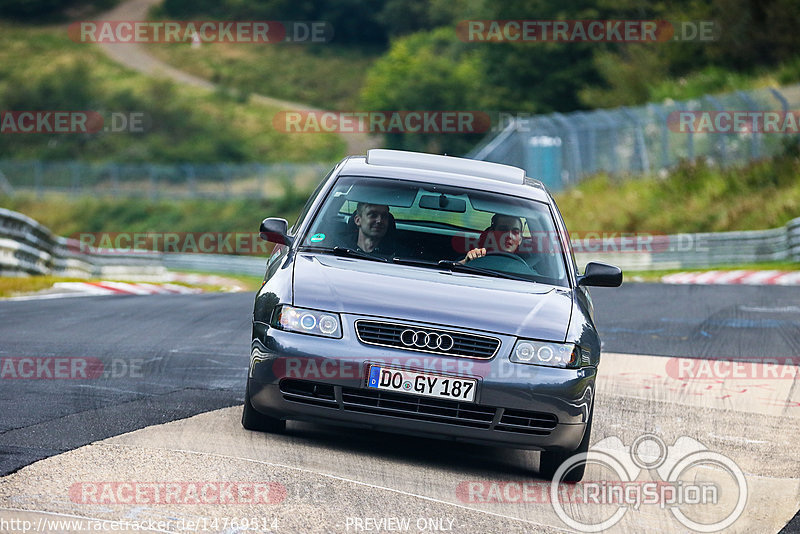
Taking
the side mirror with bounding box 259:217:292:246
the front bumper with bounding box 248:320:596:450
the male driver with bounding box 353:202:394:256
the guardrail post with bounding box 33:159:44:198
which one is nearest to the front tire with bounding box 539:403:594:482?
the front bumper with bounding box 248:320:596:450

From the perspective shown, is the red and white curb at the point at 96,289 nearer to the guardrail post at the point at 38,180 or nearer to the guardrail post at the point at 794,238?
the guardrail post at the point at 794,238

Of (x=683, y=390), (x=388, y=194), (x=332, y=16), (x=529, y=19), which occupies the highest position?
(x=332, y=16)

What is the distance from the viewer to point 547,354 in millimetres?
6730

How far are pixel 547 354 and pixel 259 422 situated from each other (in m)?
1.61

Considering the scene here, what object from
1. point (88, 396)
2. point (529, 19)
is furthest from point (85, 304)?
point (529, 19)

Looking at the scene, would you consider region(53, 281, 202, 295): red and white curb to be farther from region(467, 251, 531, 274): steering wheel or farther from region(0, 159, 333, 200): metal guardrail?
region(0, 159, 333, 200): metal guardrail

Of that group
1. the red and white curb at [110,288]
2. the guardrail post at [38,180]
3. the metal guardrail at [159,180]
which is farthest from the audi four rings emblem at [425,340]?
the guardrail post at [38,180]

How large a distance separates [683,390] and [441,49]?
9597 cm

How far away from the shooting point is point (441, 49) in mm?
104438

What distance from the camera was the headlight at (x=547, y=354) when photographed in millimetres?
6668

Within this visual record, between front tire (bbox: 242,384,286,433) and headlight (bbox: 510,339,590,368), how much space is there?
1.38 metres

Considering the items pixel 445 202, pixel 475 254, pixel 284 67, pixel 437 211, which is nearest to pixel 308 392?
pixel 475 254

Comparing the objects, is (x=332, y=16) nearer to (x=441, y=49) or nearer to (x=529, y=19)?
(x=441, y=49)

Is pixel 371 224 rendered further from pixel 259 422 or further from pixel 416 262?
pixel 259 422
